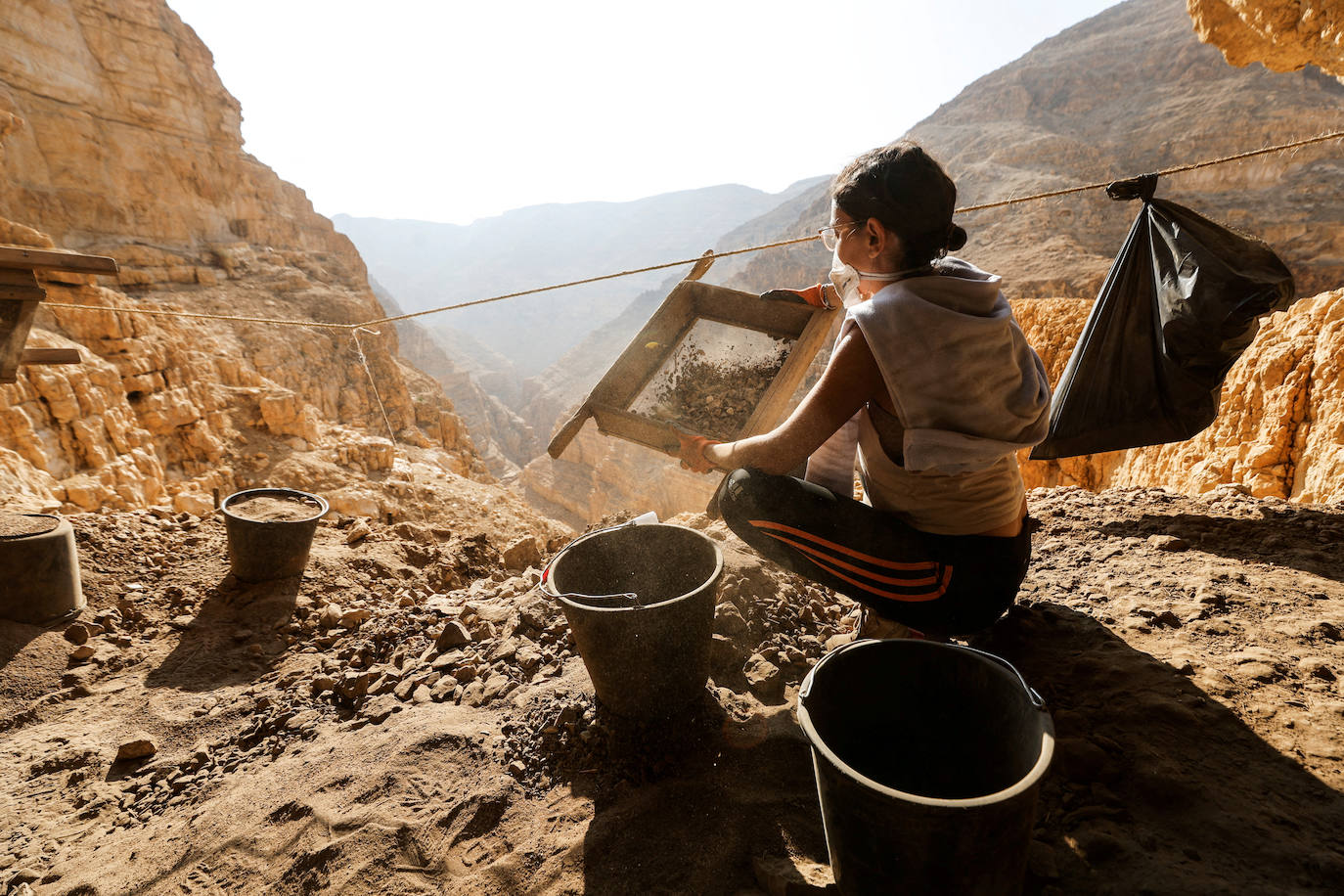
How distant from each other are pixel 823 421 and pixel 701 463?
61 centimetres

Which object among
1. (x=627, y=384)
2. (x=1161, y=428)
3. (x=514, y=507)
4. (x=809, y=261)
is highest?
(x=809, y=261)

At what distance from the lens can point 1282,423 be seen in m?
3.88

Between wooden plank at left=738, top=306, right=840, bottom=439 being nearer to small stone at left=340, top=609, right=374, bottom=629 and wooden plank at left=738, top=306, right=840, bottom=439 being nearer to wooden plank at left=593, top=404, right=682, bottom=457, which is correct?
wooden plank at left=593, top=404, right=682, bottom=457

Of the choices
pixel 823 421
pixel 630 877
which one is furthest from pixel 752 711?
pixel 823 421

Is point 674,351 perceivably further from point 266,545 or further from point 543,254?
point 543,254

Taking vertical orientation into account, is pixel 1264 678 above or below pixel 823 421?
below

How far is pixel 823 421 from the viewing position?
1660 millimetres

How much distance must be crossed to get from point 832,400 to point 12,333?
449 centimetres

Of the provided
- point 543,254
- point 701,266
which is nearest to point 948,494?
point 701,266

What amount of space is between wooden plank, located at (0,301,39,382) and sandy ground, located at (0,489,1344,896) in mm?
1488

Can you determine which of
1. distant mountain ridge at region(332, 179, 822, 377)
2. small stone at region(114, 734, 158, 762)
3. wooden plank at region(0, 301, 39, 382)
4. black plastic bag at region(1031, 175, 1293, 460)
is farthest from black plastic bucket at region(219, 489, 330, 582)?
distant mountain ridge at region(332, 179, 822, 377)

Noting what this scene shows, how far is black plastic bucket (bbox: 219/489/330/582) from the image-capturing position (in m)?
3.66

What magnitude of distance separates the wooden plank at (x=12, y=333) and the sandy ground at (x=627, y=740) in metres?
1.49

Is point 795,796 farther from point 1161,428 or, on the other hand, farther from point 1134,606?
point 1161,428
